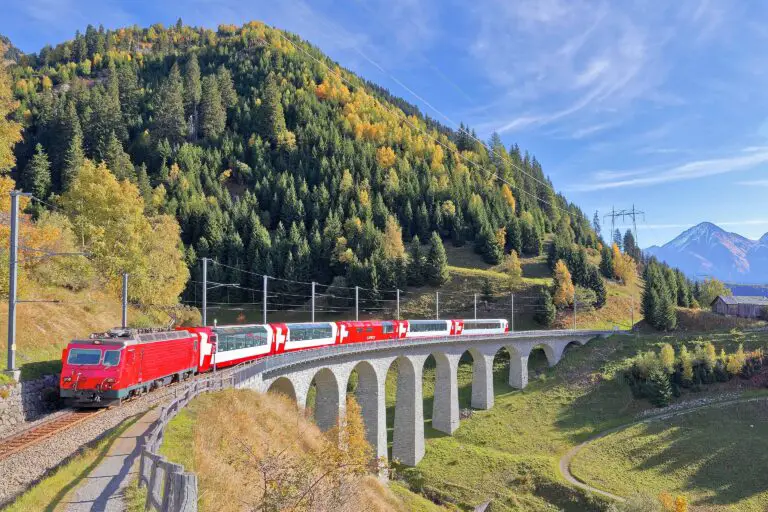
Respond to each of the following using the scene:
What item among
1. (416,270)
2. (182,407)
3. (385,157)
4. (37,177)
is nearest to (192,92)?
(385,157)

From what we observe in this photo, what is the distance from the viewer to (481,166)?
13312cm

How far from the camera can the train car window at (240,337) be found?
30.9 m

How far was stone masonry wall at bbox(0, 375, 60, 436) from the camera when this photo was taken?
18.4 m

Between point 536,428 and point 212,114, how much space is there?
112m

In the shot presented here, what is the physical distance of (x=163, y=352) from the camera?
24.5m

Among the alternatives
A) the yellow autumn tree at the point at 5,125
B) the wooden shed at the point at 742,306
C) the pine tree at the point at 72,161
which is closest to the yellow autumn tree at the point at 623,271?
the wooden shed at the point at 742,306

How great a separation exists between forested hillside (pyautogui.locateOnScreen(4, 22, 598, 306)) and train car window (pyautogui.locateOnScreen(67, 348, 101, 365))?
61677mm

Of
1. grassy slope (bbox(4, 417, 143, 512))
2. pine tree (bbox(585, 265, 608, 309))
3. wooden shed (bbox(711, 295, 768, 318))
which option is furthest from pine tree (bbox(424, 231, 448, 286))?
grassy slope (bbox(4, 417, 143, 512))

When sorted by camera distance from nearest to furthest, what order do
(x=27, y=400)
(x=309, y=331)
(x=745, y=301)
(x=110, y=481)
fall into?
1. (x=110, y=481)
2. (x=27, y=400)
3. (x=309, y=331)
4. (x=745, y=301)

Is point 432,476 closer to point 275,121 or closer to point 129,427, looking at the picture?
point 129,427

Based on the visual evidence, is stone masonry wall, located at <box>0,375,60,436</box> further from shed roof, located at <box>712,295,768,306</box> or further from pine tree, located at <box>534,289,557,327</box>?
shed roof, located at <box>712,295,768,306</box>

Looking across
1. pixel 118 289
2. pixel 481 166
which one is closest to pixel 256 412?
pixel 118 289

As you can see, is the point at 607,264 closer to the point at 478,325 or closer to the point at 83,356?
the point at 478,325

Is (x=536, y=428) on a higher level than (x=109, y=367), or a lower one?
lower
